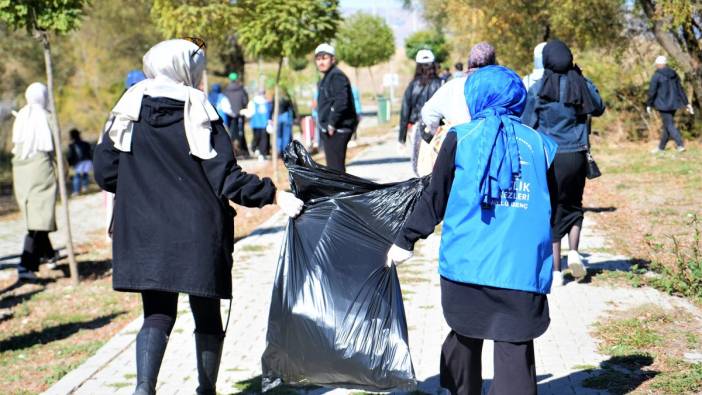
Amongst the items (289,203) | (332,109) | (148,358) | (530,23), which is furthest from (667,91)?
(148,358)

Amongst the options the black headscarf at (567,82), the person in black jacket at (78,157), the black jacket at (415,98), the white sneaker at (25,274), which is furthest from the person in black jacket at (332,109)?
the person in black jacket at (78,157)

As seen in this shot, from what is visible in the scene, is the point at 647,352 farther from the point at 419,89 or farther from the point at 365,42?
the point at 365,42

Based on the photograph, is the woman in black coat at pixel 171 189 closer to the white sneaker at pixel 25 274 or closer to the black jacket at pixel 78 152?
the white sneaker at pixel 25 274

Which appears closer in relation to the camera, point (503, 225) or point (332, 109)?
point (503, 225)

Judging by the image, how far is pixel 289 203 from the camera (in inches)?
179

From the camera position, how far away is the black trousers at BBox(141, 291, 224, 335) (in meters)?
4.44

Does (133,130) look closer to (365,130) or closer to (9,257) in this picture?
(9,257)

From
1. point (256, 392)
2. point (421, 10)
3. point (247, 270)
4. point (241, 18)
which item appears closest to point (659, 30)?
point (241, 18)

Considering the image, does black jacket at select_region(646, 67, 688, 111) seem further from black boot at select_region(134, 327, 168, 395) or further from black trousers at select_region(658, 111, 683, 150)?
black boot at select_region(134, 327, 168, 395)

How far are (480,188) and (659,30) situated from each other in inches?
659

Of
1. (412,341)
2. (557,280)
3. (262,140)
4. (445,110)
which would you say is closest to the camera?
(445,110)

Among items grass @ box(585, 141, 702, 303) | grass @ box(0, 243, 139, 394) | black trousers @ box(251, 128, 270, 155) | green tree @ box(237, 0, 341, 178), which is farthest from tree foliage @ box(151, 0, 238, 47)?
grass @ box(0, 243, 139, 394)

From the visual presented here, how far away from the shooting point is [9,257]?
1170cm

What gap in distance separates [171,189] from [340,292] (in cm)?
89
